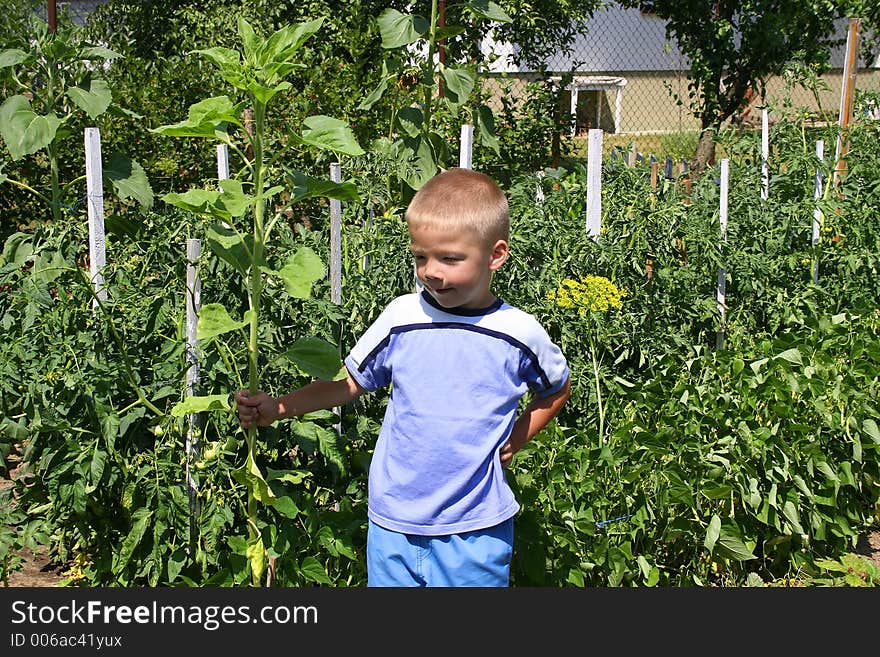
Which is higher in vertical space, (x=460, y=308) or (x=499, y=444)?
(x=460, y=308)

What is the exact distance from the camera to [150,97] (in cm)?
579

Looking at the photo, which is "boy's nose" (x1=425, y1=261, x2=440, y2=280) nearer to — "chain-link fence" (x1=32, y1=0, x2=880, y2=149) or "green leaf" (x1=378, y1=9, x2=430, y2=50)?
"green leaf" (x1=378, y1=9, x2=430, y2=50)

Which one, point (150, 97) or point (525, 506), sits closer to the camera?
point (525, 506)

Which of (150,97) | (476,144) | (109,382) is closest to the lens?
(109,382)

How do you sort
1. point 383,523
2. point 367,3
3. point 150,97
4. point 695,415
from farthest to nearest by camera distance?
point 367,3 → point 150,97 → point 695,415 → point 383,523

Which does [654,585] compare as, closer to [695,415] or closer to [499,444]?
[695,415]

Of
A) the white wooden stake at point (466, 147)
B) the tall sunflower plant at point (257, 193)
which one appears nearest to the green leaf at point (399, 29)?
the white wooden stake at point (466, 147)

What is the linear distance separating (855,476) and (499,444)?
2.06m

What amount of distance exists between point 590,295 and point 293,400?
5.04 feet

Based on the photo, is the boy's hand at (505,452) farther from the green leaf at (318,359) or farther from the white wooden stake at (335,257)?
the white wooden stake at (335,257)

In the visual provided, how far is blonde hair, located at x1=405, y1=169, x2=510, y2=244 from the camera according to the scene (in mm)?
2262

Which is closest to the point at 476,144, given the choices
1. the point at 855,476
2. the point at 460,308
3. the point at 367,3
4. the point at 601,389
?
the point at 367,3

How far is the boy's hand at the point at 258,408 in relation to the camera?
7.87ft

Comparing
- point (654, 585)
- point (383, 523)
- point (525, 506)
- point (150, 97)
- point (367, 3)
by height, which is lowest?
point (654, 585)
